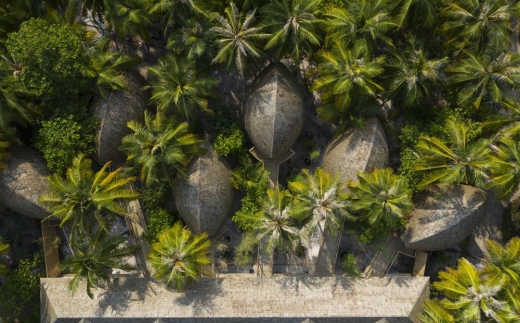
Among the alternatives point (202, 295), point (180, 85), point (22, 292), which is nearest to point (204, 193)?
point (202, 295)

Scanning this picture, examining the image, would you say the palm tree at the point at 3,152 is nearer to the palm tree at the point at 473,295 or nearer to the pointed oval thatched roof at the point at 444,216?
the pointed oval thatched roof at the point at 444,216

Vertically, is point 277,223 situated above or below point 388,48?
below

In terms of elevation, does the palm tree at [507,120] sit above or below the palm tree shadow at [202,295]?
above

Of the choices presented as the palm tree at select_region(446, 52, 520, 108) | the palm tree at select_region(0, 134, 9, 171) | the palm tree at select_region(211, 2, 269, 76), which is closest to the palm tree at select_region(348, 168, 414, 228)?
the palm tree at select_region(446, 52, 520, 108)

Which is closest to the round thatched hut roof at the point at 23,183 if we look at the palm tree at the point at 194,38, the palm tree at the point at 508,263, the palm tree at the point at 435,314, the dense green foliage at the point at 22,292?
the dense green foliage at the point at 22,292

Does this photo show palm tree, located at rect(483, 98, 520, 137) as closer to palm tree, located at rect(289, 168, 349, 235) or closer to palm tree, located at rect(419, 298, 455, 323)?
Answer: palm tree, located at rect(289, 168, 349, 235)

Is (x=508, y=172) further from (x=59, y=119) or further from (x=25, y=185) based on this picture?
(x=25, y=185)

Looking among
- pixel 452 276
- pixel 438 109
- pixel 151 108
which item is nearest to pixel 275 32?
pixel 151 108

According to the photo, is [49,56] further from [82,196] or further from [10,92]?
[82,196]
